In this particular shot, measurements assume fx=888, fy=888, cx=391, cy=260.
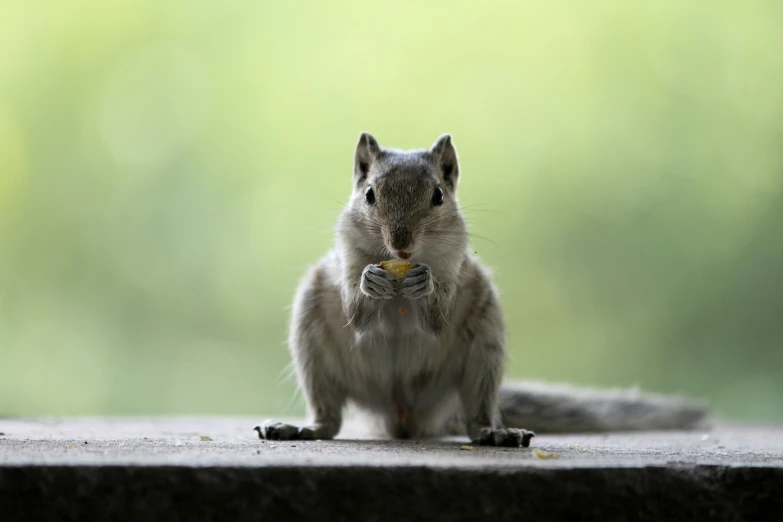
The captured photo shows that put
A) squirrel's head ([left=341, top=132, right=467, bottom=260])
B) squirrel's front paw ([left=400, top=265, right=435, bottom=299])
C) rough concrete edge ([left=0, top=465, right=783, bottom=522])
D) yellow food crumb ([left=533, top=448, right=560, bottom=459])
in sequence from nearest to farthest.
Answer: rough concrete edge ([left=0, top=465, right=783, bottom=522]), yellow food crumb ([left=533, top=448, right=560, bottom=459]), squirrel's front paw ([left=400, top=265, right=435, bottom=299]), squirrel's head ([left=341, top=132, right=467, bottom=260])

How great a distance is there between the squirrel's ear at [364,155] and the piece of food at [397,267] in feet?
1.54

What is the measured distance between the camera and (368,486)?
5.97ft

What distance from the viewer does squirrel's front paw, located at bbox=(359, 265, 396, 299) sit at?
261cm

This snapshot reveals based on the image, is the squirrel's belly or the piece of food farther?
the squirrel's belly

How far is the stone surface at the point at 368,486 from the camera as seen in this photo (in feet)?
5.79

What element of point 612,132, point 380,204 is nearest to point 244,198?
point 612,132

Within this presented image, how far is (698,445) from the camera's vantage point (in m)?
2.82

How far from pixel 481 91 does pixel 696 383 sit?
7.88 feet

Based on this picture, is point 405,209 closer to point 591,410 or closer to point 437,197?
point 437,197

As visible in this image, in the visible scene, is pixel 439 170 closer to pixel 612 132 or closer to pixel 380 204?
pixel 380 204

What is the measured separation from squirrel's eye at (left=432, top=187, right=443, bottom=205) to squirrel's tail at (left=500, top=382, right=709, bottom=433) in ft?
3.51

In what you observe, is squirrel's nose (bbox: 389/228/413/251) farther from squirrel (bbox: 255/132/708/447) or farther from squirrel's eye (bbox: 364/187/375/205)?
squirrel's eye (bbox: 364/187/375/205)

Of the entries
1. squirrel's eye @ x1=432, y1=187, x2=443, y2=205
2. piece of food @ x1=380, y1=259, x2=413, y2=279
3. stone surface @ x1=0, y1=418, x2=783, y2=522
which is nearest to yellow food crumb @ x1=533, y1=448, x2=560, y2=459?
stone surface @ x1=0, y1=418, x2=783, y2=522

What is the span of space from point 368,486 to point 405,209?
1.12 m
